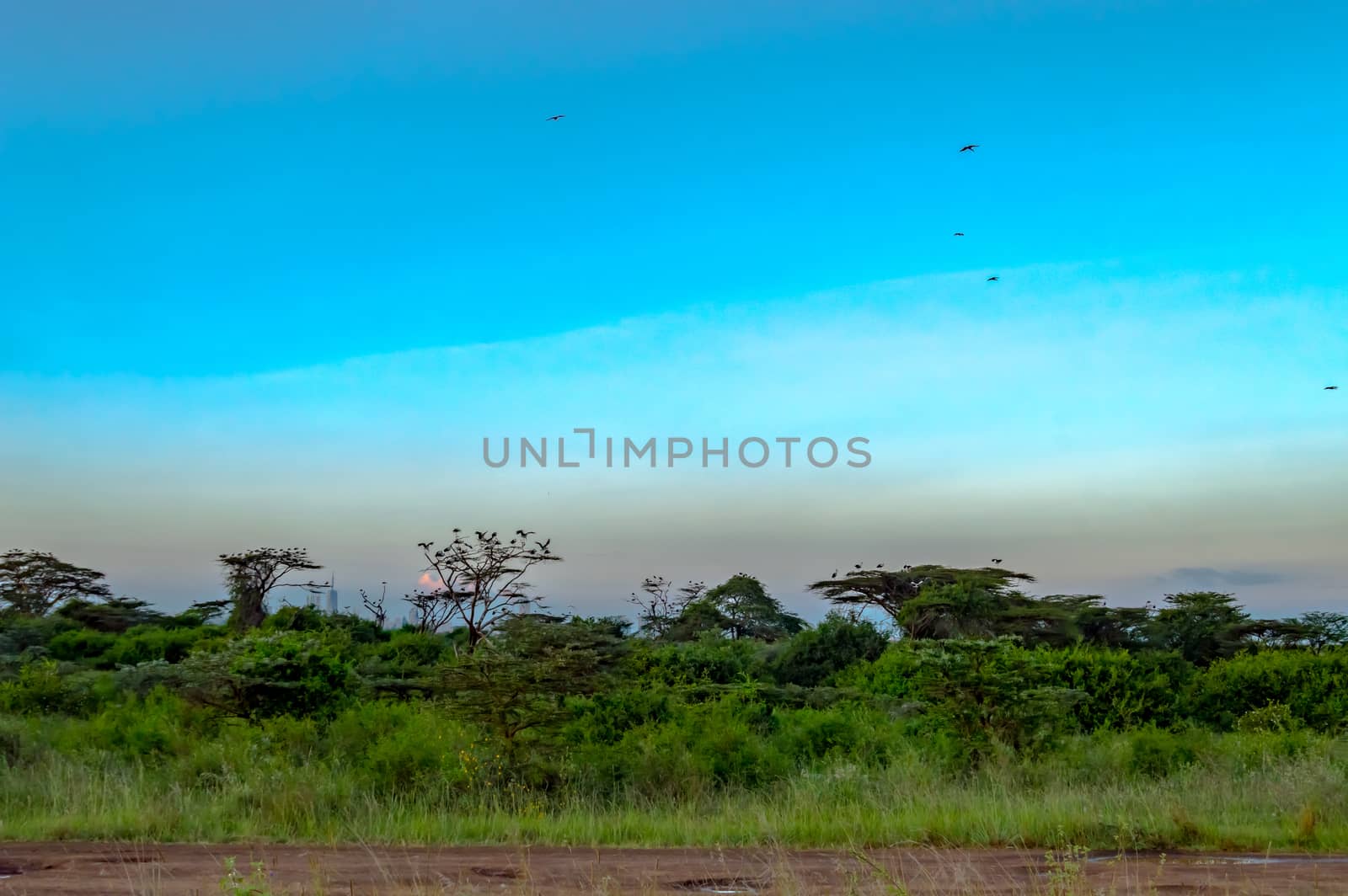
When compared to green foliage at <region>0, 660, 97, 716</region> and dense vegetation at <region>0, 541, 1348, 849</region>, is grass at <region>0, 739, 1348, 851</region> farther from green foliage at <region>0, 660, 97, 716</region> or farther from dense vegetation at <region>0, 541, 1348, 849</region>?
green foliage at <region>0, 660, 97, 716</region>

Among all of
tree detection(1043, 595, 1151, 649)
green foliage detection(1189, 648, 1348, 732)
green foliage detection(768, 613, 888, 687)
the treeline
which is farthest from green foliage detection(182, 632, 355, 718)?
tree detection(1043, 595, 1151, 649)

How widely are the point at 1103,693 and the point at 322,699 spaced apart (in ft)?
42.5

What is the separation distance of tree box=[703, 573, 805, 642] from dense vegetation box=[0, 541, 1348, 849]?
19823 mm

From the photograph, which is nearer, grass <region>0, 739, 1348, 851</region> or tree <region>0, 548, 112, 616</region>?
grass <region>0, 739, 1348, 851</region>

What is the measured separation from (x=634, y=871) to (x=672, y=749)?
4863 millimetres

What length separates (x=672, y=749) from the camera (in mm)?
13047

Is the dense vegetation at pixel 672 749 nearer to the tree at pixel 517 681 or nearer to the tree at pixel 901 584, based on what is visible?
the tree at pixel 517 681

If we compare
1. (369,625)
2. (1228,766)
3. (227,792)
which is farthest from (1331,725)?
(369,625)

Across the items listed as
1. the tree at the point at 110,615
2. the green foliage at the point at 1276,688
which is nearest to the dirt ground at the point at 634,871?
the green foliage at the point at 1276,688

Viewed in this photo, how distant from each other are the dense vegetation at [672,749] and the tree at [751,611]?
65.0 feet

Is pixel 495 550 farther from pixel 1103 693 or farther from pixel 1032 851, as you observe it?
pixel 1032 851

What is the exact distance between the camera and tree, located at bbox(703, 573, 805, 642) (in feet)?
142

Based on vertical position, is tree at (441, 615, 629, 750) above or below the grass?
above

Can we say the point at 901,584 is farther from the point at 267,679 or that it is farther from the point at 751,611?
the point at 267,679
